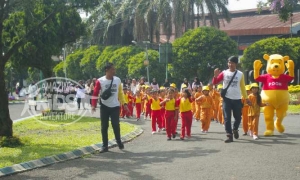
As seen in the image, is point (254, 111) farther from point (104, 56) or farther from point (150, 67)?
point (104, 56)

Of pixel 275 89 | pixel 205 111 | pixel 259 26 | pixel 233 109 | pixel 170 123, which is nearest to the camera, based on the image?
pixel 233 109

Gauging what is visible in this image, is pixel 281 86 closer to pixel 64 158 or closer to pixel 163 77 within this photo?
pixel 64 158

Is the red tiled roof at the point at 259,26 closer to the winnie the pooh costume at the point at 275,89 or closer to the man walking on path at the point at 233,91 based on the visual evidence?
the winnie the pooh costume at the point at 275,89

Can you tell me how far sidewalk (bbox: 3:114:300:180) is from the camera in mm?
7500

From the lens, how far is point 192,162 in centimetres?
852

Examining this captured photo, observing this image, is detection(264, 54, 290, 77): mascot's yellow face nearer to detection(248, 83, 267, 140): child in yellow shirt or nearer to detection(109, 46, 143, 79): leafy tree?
detection(248, 83, 267, 140): child in yellow shirt

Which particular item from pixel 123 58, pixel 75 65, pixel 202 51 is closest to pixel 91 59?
pixel 75 65

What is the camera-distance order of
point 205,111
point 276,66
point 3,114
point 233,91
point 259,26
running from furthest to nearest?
point 259,26 → point 205,111 → point 276,66 → point 233,91 → point 3,114

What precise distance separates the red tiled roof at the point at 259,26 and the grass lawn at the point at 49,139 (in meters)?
23.9

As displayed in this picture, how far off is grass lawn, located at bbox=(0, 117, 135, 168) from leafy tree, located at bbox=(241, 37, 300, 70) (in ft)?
50.8

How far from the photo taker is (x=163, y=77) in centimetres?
3678

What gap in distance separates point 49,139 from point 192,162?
4871mm

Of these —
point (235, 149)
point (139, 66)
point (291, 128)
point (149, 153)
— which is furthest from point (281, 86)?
point (139, 66)

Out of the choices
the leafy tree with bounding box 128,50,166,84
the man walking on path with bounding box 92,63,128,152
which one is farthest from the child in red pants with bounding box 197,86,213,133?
the leafy tree with bounding box 128,50,166,84
